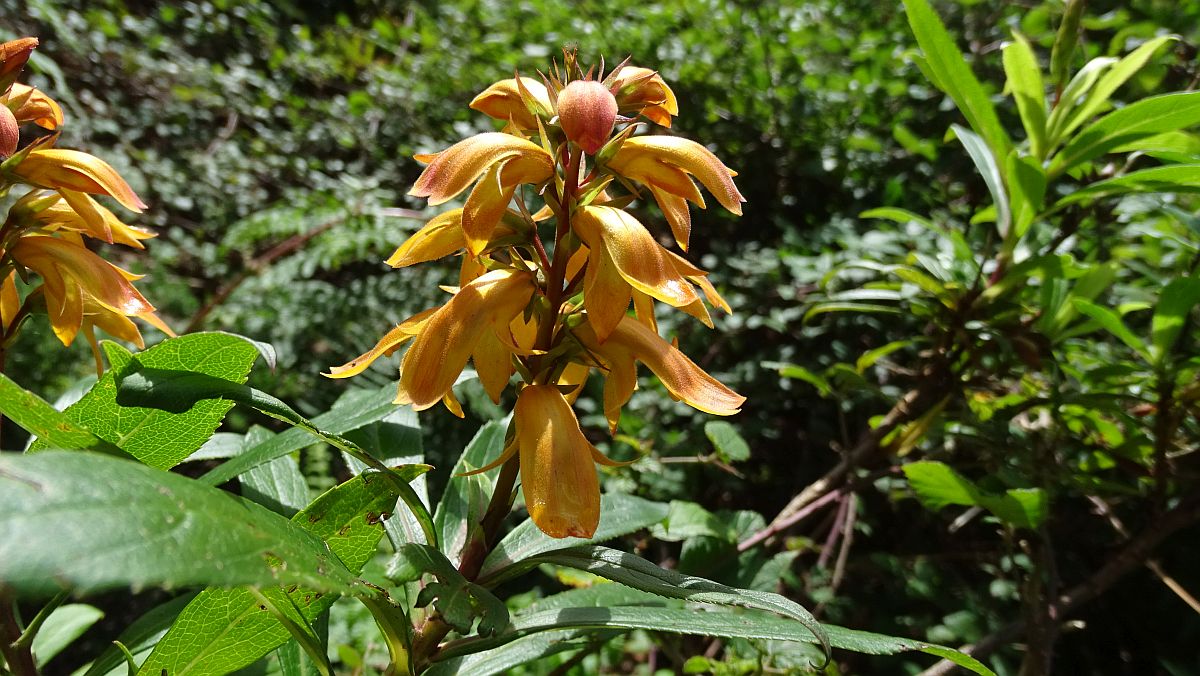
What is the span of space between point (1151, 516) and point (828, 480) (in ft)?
1.43

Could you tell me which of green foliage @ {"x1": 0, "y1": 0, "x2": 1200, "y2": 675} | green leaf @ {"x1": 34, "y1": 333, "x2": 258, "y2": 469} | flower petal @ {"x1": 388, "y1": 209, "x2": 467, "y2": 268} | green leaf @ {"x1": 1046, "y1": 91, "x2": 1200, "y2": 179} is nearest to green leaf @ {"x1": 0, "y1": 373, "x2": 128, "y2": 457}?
green foliage @ {"x1": 0, "y1": 0, "x2": 1200, "y2": 675}

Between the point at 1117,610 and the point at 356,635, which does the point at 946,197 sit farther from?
the point at 356,635

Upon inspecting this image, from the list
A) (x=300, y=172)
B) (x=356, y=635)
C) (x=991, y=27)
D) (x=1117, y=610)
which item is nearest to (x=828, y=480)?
(x=1117, y=610)

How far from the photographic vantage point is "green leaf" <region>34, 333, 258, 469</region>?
21.3 inches

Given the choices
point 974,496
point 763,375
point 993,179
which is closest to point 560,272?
point 974,496

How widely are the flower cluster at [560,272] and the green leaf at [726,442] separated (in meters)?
0.62

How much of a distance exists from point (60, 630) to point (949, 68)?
4.82 ft

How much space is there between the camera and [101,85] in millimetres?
2945

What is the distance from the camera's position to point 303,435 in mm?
625

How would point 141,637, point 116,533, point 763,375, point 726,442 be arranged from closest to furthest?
1. point 116,533
2. point 141,637
3. point 726,442
4. point 763,375

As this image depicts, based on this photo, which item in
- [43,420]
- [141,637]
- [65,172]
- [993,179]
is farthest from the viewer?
[993,179]

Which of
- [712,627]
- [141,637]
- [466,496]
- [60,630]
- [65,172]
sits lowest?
[60,630]

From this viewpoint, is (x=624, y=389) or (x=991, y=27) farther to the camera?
(x=991, y=27)

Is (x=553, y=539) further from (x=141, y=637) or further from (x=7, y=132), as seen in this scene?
(x=7, y=132)
